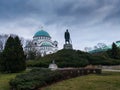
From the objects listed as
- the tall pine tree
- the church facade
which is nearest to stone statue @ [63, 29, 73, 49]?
the tall pine tree

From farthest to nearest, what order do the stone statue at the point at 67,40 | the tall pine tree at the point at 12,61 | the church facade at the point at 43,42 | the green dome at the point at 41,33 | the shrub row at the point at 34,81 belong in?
the green dome at the point at 41,33
the church facade at the point at 43,42
the stone statue at the point at 67,40
the tall pine tree at the point at 12,61
the shrub row at the point at 34,81

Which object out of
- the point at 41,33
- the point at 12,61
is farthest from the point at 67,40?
the point at 41,33

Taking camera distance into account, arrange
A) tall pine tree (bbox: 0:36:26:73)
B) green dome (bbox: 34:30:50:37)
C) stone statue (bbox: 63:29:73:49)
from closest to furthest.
Answer: tall pine tree (bbox: 0:36:26:73), stone statue (bbox: 63:29:73:49), green dome (bbox: 34:30:50:37)

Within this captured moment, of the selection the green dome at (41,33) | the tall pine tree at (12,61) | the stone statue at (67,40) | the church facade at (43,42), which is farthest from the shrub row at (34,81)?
the green dome at (41,33)

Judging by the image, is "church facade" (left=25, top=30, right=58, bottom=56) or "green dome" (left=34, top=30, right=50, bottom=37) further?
"green dome" (left=34, top=30, right=50, bottom=37)

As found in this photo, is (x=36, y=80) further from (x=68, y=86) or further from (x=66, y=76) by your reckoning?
(x=66, y=76)

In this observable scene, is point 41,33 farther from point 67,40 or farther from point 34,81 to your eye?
point 34,81

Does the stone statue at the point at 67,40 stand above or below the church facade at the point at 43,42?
below

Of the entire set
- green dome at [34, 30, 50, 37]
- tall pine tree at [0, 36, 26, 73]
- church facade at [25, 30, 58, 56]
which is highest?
green dome at [34, 30, 50, 37]

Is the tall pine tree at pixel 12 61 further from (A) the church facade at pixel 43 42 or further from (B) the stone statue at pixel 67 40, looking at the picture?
(A) the church facade at pixel 43 42

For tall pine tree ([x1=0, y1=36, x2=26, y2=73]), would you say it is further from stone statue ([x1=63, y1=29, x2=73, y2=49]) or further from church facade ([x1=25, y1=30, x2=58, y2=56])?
church facade ([x1=25, y1=30, x2=58, y2=56])

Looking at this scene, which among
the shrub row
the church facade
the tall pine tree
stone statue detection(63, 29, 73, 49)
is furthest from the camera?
the church facade

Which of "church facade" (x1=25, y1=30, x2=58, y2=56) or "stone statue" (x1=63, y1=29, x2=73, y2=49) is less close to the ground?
"church facade" (x1=25, y1=30, x2=58, y2=56)

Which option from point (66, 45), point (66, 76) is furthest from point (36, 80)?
point (66, 45)
